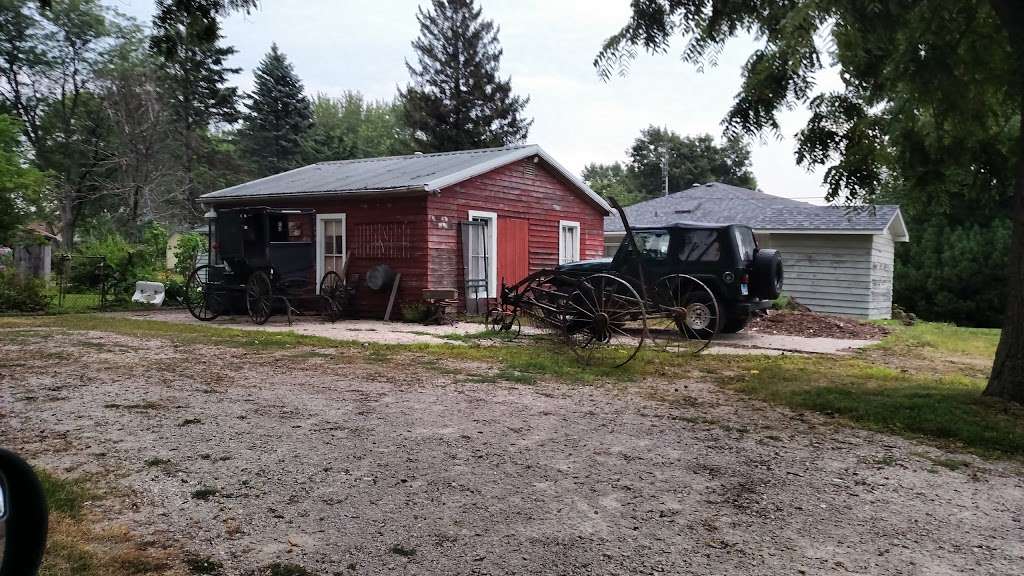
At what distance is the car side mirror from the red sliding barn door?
13592 mm

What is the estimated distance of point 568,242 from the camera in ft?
60.2

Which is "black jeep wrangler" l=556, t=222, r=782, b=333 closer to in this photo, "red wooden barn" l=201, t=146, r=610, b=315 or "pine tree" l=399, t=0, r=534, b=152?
"red wooden barn" l=201, t=146, r=610, b=315

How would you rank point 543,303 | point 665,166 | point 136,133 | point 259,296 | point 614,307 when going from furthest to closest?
point 665,166 → point 136,133 → point 259,296 → point 543,303 → point 614,307

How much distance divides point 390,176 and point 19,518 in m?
14.2

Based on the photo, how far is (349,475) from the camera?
421cm

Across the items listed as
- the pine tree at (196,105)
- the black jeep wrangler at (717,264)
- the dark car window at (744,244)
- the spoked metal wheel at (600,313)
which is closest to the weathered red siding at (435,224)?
the black jeep wrangler at (717,264)

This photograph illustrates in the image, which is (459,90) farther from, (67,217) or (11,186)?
(11,186)

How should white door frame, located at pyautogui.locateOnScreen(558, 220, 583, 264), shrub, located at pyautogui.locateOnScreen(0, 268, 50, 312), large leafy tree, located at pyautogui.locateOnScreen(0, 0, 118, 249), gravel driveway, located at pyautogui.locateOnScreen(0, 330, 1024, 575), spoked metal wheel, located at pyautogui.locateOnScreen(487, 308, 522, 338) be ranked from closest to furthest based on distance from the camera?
gravel driveway, located at pyautogui.locateOnScreen(0, 330, 1024, 575) < spoked metal wheel, located at pyautogui.locateOnScreen(487, 308, 522, 338) < shrub, located at pyautogui.locateOnScreen(0, 268, 50, 312) < white door frame, located at pyautogui.locateOnScreen(558, 220, 583, 264) < large leafy tree, located at pyautogui.locateOnScreen(0, 0, 118, 249)

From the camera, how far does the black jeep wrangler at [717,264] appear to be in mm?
11180

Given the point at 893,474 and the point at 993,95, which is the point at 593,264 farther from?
the point at 893,474

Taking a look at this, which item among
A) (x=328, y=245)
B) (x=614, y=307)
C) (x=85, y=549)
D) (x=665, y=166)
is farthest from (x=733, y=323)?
(x=665, y=166)

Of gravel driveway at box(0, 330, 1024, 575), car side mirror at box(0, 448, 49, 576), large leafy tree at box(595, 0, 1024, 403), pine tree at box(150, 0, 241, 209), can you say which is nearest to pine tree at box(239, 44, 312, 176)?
pine tree at box(150, 0, 241, 209)

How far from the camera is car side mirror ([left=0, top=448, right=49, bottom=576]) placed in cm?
204

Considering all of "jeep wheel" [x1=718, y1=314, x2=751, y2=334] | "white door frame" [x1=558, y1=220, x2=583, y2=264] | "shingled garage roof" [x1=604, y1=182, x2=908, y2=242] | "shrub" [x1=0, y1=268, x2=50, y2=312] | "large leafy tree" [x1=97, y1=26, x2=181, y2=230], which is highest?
"large leafy tree" [x1=97, y1=26, x2=181, y2=230]
